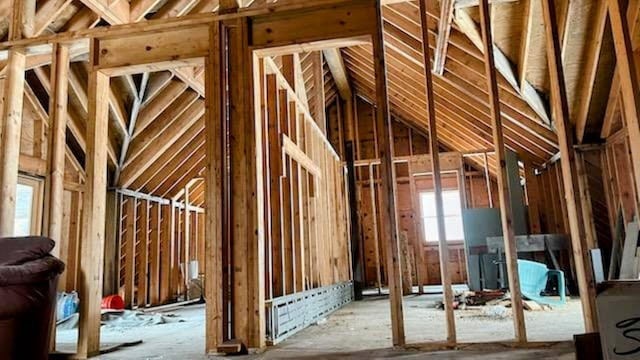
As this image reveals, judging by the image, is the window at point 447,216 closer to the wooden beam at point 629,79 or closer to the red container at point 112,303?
the red container at point 112,303

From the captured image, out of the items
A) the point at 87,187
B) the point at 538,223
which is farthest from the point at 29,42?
the point at 538,223

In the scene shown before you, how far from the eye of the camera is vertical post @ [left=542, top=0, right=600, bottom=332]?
290cm

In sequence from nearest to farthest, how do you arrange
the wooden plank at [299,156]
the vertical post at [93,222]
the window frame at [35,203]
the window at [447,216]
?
the vertical post at [93,222] < the wooden plank at [299,156] < the window frame at [35,203] < the window at [447,216]

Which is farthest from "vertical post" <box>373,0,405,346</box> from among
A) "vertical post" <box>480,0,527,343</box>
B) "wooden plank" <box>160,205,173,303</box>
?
"wooden plank" <box>160,205,173,303</box>

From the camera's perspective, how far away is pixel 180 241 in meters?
8.72

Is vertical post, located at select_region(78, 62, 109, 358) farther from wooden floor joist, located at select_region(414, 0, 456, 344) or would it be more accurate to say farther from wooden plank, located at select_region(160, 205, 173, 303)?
wooden plank, located at select_region(160, 205, 173, 303)

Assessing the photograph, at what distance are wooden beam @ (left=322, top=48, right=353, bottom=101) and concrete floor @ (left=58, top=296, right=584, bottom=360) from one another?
17.4ft

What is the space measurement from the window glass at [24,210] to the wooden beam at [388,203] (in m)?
4.68

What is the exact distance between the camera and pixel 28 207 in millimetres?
5742

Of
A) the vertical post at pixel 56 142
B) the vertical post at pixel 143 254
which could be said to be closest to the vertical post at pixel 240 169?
the vertical post at pixel 56 142

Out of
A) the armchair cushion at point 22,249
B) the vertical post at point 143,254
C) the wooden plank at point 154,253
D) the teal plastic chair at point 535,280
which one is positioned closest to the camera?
the armchair cushion at point 22,249

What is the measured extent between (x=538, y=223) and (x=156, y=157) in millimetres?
6593

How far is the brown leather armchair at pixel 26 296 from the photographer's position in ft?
8.50

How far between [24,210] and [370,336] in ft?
15.0
